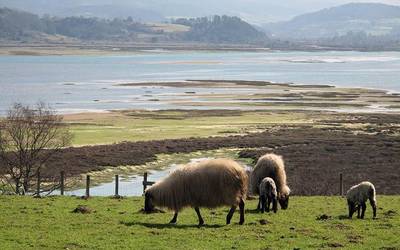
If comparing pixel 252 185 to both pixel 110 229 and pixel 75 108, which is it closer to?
pixel 110 229

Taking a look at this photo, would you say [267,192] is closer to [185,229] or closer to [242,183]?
[242,183]

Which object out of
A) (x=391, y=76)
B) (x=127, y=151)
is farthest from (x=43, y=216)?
(x=391, y=76)

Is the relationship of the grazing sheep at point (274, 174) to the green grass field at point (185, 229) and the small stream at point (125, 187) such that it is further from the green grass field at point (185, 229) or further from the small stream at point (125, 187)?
the small stream at point (125, 187)

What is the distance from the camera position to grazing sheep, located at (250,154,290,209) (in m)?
24.1

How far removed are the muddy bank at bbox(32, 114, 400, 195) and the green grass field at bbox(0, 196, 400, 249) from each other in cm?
1414

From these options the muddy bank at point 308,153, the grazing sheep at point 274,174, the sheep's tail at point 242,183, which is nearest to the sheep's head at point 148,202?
the sheep's tail at point 242,183

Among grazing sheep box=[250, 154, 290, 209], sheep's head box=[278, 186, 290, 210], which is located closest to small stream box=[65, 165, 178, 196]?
grazing sheep box=[250, 154, 290, 209]

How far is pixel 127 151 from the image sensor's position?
53312 millimetres

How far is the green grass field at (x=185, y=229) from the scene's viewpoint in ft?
57.2

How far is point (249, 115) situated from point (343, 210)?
6032cm

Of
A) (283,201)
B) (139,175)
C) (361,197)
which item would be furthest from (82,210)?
(139,175)

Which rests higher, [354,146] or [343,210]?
[343,210]

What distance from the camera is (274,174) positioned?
24281 millimetres

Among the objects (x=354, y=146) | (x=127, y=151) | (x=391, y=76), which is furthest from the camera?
(x=391, y=76)
